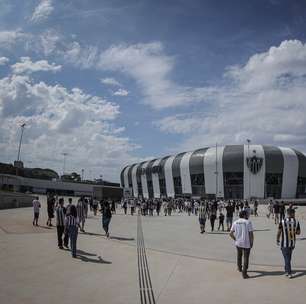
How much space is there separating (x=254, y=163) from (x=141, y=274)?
287ft

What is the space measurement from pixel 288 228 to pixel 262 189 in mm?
88559

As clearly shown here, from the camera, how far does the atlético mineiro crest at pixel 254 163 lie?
308 ft

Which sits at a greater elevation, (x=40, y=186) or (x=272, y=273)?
(x=40, y=186)

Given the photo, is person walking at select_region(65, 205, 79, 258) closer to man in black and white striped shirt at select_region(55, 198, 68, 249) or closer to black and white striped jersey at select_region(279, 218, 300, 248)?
man in black and white striped shirt at select_region(55, 198, 68, 249)

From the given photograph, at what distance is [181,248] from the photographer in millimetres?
13773

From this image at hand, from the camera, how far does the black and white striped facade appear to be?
311 feet

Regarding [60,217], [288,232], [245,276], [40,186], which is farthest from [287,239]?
[40,186]

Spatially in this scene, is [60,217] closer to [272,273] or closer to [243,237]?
[243,237]

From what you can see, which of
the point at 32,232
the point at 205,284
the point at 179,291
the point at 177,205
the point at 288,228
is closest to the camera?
the point at 179,291

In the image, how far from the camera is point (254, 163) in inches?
3696

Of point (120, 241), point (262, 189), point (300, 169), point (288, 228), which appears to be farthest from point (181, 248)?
point (300, 169)

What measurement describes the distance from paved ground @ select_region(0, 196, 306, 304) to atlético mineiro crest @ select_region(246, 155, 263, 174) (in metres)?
81.4

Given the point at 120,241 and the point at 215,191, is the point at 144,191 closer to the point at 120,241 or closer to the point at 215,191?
the point at 215,191

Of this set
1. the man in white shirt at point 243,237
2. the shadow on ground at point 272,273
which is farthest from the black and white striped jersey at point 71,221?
the shadow on ground at point 272,273
